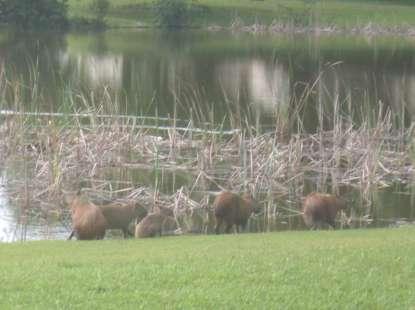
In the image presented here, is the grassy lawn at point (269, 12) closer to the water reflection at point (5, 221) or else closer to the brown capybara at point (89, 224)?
the water reflection at point (5, 221)

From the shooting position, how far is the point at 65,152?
2002cm

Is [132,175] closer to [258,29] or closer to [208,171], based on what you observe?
[208,171]

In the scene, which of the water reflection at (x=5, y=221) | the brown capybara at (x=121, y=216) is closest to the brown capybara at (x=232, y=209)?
the brown capybara at (x=121, y=216)

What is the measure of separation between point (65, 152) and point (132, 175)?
1.63 metres

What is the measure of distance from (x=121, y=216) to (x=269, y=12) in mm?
68057

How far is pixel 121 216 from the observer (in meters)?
15.6

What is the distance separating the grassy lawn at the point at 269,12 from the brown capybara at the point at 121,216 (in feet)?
206

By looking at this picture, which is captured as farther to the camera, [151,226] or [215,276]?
[151,226]

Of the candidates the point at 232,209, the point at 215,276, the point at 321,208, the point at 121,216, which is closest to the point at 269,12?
the point at 321,208

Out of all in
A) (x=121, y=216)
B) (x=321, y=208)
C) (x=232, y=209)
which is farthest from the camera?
(x=321, y=208)

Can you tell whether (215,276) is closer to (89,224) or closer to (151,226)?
(89,224)

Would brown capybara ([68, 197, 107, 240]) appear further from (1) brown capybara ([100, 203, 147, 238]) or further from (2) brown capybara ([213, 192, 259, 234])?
(2) brown capybara ([213, 192, 259, 234])

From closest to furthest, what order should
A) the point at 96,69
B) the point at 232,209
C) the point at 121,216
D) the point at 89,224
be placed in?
the point at 89,224
the point at 121,216
the point at 232,209
the point at 96,69

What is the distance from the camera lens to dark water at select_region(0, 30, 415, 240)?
898 inches
